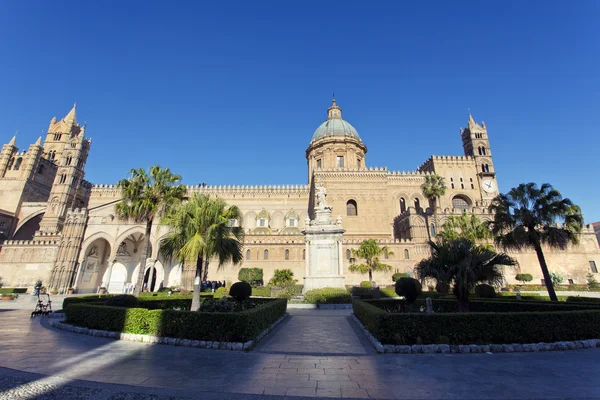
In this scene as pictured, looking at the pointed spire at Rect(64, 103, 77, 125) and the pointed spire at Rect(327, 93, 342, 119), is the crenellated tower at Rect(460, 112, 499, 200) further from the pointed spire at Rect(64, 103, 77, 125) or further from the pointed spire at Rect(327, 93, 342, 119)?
the pointed spire at Rect(64, 103, 77, 125)

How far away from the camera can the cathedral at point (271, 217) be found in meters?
35.6

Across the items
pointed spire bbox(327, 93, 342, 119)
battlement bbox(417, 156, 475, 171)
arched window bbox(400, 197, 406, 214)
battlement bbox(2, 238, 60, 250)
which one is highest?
pointed spire bbox(327, 93, 342, 119)

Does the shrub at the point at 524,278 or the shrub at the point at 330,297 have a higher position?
the shrub at the point at 524,278

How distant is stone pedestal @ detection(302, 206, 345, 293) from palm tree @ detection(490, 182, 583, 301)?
10.4m

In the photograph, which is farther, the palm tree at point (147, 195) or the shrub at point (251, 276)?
the shrub at point (251, 276)

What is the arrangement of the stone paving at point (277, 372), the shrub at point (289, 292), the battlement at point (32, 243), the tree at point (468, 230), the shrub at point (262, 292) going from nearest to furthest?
the stone paving at point (277, 372), the shrub at point (289, 292), the shrub at point (262, 292), the tree at point (468, 230), the battlement at point (32, 243)

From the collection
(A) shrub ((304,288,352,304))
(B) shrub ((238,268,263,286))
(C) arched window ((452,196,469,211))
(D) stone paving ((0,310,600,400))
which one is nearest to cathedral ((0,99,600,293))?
(C) arched window ((452,196,469,211))

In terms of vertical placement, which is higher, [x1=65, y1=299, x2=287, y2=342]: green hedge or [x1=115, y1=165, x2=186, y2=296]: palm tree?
[x1=115, y1=165, x2=186, y2=296]: palm tree

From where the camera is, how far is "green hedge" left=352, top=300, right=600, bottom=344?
293 inches

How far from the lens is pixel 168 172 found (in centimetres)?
2142

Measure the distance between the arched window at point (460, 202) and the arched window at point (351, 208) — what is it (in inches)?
706

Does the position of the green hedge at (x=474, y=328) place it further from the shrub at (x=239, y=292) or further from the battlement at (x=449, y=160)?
the battlement at (x=449, y=160)

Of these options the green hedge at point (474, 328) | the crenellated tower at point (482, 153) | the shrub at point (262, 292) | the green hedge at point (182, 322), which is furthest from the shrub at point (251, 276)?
the crenellated tower at point (482, 153)

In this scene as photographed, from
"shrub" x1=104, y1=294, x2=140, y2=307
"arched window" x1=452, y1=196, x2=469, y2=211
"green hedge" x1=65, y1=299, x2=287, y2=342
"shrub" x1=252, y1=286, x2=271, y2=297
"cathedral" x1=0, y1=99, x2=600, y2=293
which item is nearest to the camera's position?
"green hedge" x1=65, y1=299, x2=287, y2=342
